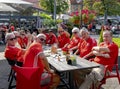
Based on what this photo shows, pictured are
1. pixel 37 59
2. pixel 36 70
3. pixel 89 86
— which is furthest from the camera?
pixel 89 86

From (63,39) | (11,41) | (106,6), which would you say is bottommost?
(106,6)

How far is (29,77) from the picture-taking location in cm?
541

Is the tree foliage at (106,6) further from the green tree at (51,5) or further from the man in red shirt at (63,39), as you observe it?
the man in red shirt at (63,39)

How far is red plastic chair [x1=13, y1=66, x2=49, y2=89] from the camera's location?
5.39m

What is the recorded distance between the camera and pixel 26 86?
18.0 feet

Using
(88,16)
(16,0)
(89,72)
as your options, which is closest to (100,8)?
(88,16)

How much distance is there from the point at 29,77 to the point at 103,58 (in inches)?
72.1

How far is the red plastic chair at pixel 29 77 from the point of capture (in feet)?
17.7

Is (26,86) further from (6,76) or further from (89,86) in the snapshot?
(6,76)

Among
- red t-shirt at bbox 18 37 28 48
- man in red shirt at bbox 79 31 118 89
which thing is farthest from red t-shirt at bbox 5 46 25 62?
red t-shirt at bbox 18 37 28 48

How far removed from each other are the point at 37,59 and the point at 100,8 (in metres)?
41.8

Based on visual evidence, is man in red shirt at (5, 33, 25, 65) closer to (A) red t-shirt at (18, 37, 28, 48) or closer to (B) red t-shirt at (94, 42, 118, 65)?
(B) red t-shirt at (94, 42, 118, 65)

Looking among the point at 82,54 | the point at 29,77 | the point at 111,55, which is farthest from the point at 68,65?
the point at 82,54

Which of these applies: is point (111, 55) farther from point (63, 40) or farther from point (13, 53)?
point (63, 40)
